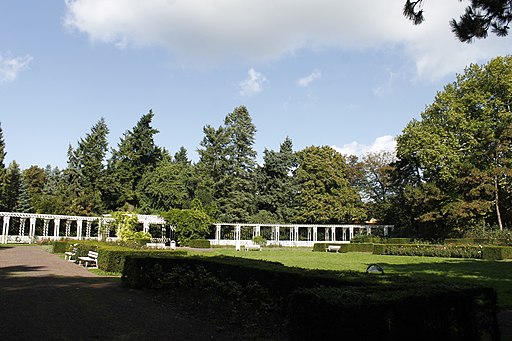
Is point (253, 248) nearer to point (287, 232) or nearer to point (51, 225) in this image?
point (287, 232)

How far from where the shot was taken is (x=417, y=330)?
442 centimetres

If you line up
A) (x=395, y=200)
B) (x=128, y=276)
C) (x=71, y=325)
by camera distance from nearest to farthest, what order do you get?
(x=71, y=325) → (x=128, y=276) → (x=395, y=200)

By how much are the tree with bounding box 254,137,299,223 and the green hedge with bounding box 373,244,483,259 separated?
20.4 metres

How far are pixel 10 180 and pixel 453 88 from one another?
161 feet

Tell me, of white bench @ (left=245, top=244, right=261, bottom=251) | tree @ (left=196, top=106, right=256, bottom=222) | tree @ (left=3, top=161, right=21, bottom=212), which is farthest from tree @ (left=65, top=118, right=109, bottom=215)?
white bench @ (left=245, top=244, right=261, bottom=251)

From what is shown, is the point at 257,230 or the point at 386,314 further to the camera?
the point at 257,230

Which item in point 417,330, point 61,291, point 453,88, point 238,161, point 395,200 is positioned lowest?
point 61,291

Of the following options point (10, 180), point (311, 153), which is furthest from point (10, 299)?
point (10, 180)

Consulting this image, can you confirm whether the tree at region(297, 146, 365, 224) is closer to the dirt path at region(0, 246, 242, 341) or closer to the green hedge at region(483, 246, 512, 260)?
the green hedge at region(483, 246, 512, 260)

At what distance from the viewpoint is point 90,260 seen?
16594mm

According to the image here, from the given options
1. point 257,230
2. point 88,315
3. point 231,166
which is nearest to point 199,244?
point 257,230

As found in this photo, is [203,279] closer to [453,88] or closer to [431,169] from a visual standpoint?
[431,169]

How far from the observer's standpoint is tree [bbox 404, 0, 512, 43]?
23.0ft

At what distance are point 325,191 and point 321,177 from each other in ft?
5.77
